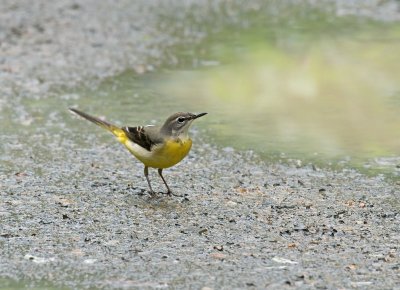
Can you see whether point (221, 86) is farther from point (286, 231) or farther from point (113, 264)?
point (113, 264)

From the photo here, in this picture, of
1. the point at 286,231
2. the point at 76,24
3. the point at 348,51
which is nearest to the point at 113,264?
the point at 286,231

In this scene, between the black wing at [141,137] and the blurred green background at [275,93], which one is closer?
the black wing at [141,137]

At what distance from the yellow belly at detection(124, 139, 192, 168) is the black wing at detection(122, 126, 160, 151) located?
2.0 inches

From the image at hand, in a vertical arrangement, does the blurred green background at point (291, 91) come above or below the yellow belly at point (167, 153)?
below

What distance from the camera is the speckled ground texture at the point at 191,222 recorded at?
6.62m

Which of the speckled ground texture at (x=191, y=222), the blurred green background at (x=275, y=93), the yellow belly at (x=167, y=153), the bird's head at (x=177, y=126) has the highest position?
the bird's head at (x=177, y=126)

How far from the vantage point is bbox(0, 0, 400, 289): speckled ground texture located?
261 inches

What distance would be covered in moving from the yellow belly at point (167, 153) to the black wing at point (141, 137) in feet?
0.17

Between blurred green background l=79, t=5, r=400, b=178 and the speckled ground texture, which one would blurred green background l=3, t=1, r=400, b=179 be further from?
the speckled ground texture

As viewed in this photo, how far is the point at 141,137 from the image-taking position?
8617 millimetres

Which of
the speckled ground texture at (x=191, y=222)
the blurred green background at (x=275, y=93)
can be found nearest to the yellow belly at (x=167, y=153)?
the speckled ground texture at (x=191, y=222)

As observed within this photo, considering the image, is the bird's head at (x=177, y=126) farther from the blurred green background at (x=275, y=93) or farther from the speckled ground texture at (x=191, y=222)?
the blurred green background at (x=275, y=93)

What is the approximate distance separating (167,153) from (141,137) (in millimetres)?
359

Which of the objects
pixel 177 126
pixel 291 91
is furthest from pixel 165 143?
pixel 291 91
